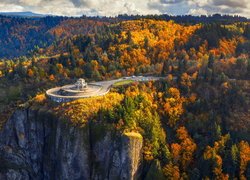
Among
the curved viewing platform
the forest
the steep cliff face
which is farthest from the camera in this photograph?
the curved viewing platform

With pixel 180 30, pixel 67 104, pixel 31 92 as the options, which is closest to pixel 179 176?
pixel 67 104

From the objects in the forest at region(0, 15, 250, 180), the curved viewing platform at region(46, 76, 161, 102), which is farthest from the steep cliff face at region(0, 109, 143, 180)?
the curved viewing platform at region(46, 76, 161, 102)

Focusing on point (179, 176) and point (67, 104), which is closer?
point (179, 176)

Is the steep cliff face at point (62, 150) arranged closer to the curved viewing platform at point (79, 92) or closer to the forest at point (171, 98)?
the forest at point (171, 98)

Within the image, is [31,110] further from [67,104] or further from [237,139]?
[237,139]

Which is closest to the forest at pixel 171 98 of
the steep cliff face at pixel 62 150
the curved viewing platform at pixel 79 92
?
the curved viewing platform at pixel 79 92

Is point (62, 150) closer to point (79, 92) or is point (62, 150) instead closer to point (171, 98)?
point (79, 92)

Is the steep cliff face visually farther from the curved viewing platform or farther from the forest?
the curved viewing platform
